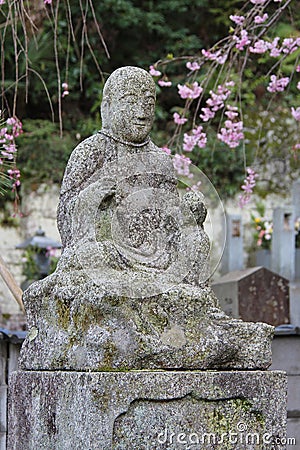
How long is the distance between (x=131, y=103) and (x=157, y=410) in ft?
5.10

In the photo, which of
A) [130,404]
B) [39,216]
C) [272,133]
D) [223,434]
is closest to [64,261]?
[130,404]

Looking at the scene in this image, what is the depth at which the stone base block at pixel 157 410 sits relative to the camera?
3.77 m

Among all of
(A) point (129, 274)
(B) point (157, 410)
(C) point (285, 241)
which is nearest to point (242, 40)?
(A) point (129, 274)

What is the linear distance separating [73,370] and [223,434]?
726 millimetres

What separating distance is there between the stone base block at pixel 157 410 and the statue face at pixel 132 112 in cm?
128

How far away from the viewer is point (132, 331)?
3936 mm

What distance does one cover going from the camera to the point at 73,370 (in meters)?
3.97

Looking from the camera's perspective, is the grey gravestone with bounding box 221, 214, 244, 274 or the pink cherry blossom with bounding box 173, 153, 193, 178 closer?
the pink cherry blossom with bounding box 173, 153, 193, 178

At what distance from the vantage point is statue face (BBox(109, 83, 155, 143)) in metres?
4.47

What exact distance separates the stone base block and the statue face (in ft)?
4.21

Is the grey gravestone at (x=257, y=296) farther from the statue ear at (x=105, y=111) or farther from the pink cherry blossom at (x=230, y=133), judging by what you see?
the statue ear at (x=105, y=111)

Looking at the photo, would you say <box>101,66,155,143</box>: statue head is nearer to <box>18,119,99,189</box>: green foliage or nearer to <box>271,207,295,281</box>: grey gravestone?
<box>271,207,295,281</box>: grey gravestone

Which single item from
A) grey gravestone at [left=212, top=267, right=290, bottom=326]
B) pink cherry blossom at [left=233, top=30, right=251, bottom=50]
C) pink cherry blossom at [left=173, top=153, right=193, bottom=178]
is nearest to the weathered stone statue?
pink cherry blossom at [left=173, top=153, right=193, bottom=178]

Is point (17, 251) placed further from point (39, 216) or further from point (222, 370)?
point (222, 370)
